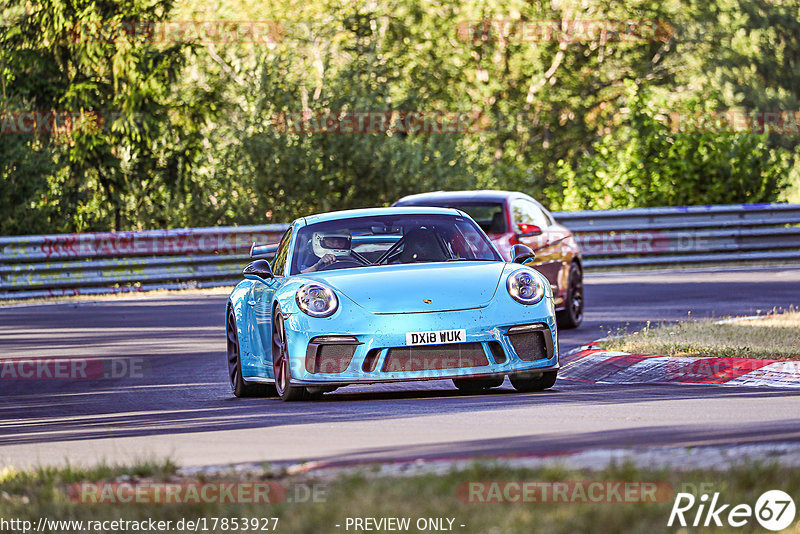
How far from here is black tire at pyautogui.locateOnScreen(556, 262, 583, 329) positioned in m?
16.5

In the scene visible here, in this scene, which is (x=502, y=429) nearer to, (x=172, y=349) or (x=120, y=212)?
(x=172, y=349)

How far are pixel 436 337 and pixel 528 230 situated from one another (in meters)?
6.35

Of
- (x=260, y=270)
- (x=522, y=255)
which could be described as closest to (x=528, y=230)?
(x=522, y=255)

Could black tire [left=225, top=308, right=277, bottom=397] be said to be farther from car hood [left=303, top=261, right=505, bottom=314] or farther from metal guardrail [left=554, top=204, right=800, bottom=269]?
metal guardrail [left=554, top=204, right=800, bottom=269]

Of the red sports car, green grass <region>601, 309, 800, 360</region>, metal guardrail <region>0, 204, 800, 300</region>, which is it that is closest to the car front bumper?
green grass <region>601, 309, 800, 360</region>

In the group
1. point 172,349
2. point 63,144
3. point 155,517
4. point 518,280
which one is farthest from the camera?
point 63,144

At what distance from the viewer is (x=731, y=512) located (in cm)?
520

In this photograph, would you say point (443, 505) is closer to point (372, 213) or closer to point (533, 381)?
point (533, 381)

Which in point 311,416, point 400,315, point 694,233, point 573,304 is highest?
point 400,315

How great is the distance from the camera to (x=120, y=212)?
30859mm

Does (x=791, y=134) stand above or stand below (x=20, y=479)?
below

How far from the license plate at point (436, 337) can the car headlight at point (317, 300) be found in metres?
0.56

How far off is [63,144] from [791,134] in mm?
41830

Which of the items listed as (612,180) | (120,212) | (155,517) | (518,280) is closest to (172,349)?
(518,280)
